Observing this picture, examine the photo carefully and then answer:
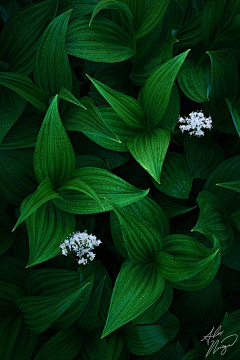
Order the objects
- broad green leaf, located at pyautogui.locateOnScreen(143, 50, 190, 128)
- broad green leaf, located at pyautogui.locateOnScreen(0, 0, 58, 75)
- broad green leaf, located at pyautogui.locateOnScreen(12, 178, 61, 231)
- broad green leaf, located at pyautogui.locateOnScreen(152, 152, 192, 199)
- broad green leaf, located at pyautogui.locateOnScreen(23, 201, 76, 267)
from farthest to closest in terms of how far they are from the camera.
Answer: broad green leaf, located at pyautogui.locateOnScreen(152, 152, 192, 199) → broad green leaf, located at pyautogui.locateOnScreen(0, 0, 58, 75) → broad green leaf, located at pyautogui.locateOnScreen(143, 50, 190, 128) → broad green leaf, located at pyautogui.locateOnScreen(23, 201, 76, 267) → broad green leaf, located at pyautogui.locateOnScreen(12, 178, 61, 231)

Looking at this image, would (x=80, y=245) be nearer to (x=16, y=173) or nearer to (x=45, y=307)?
(x=45, y=307)

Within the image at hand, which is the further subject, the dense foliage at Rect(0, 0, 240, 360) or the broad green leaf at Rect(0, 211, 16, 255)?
the broad green leaf at Rect(0, 211, 16, 255)

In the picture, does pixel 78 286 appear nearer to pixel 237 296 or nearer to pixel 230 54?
pixel 237 296

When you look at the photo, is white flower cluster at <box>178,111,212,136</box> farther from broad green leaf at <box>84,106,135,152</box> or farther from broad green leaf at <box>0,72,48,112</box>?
broad green leaf at <box>0,72,48,112</box>

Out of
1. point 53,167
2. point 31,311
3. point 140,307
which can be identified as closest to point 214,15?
point 53,167

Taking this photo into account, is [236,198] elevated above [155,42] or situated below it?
below

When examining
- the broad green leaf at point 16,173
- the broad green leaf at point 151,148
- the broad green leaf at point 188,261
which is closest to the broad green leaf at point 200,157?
the broad green leaf at point 151,148

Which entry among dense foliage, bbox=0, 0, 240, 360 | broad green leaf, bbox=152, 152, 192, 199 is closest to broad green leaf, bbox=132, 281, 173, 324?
dense foliage, bbox=0, 0, 240, 360
